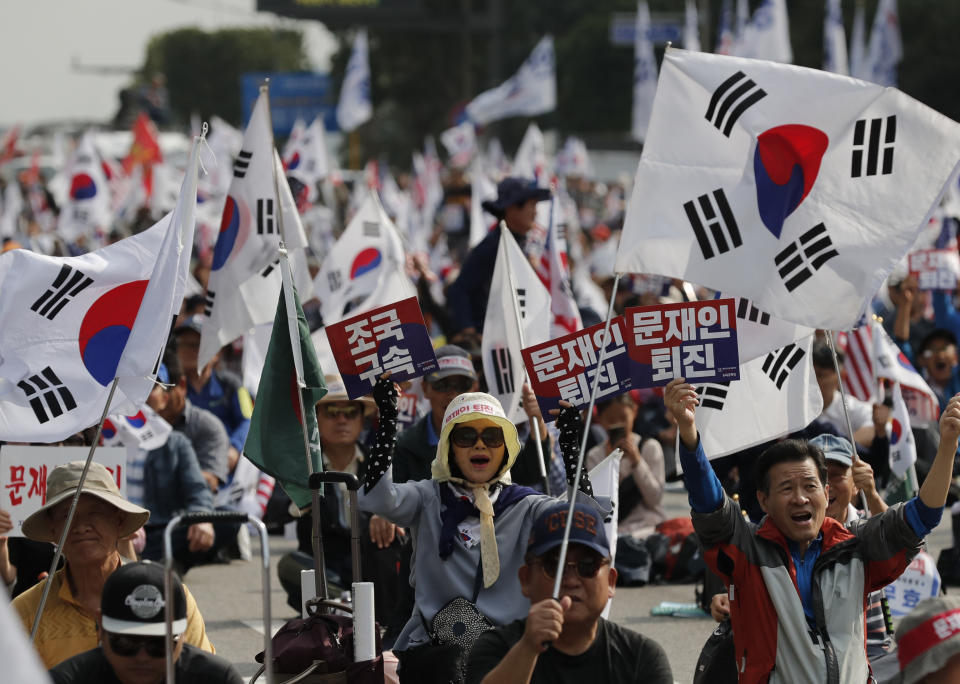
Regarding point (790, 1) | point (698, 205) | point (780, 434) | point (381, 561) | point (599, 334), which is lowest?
point (381, 561)

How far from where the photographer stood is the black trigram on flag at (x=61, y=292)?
21.5 feet

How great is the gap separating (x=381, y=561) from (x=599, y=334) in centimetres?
149

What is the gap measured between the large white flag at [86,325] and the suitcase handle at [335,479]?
3.14ft

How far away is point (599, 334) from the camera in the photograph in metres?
6.70

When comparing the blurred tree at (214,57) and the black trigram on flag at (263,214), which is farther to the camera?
the blurred tree at (214,57)

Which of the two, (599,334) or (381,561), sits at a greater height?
(599,334)

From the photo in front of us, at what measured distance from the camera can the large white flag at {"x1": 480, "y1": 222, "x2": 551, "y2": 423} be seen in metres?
8.40

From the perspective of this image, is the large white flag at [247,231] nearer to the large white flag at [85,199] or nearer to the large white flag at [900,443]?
the large white flag at [900,443]

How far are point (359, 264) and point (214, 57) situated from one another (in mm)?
106326

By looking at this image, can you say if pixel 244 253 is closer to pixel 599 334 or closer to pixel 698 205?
pixel 599 334

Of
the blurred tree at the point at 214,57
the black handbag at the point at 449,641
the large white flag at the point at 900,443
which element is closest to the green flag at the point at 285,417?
the black handbag at the point at 449,641

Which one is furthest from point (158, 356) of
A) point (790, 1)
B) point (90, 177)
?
point (790, 1)

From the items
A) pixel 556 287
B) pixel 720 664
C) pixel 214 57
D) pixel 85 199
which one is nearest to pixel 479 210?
pixel 85 199

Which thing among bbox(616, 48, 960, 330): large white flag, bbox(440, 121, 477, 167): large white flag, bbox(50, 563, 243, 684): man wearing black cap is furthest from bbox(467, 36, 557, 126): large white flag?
bbox(50, 563, 243, 684): man wearing black cap
